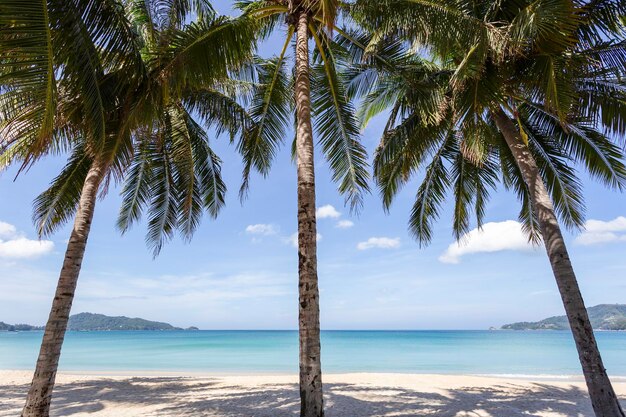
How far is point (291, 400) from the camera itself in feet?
28.3

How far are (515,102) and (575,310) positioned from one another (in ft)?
15.6

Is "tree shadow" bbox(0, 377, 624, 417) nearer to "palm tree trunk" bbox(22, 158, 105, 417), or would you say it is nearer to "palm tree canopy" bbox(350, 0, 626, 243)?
"palm tree trunk" bbox(22, 158, 105, 417)

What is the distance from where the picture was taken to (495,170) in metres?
10.3

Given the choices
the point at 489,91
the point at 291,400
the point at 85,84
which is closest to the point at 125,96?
the point at 85,84

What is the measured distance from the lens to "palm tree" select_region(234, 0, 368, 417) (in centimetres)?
503

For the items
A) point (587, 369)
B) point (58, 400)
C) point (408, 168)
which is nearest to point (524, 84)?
point (408, 168)

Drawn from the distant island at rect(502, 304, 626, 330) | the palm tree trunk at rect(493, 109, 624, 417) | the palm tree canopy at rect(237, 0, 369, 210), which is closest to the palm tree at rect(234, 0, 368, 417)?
the palm tree canopy at rect(237, 0, 369, 210)

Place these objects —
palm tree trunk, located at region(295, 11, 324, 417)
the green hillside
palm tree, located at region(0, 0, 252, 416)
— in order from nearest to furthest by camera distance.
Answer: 1. palm tree, located at region(0, 0, 252, 416)
2. palm tree trunk, located at region(295, 11, 324, 417)
3. the green hillside

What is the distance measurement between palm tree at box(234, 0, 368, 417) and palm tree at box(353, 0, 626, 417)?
981mm

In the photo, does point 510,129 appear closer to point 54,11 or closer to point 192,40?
point 192,40

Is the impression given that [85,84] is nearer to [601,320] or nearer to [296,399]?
[296,399]

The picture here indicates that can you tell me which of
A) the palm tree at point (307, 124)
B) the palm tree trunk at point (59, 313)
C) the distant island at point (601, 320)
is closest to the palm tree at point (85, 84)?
the palm tree trunk at point (59, 313)

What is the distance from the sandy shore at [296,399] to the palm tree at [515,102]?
2.85 metres

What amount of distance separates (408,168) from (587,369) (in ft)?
17.1
